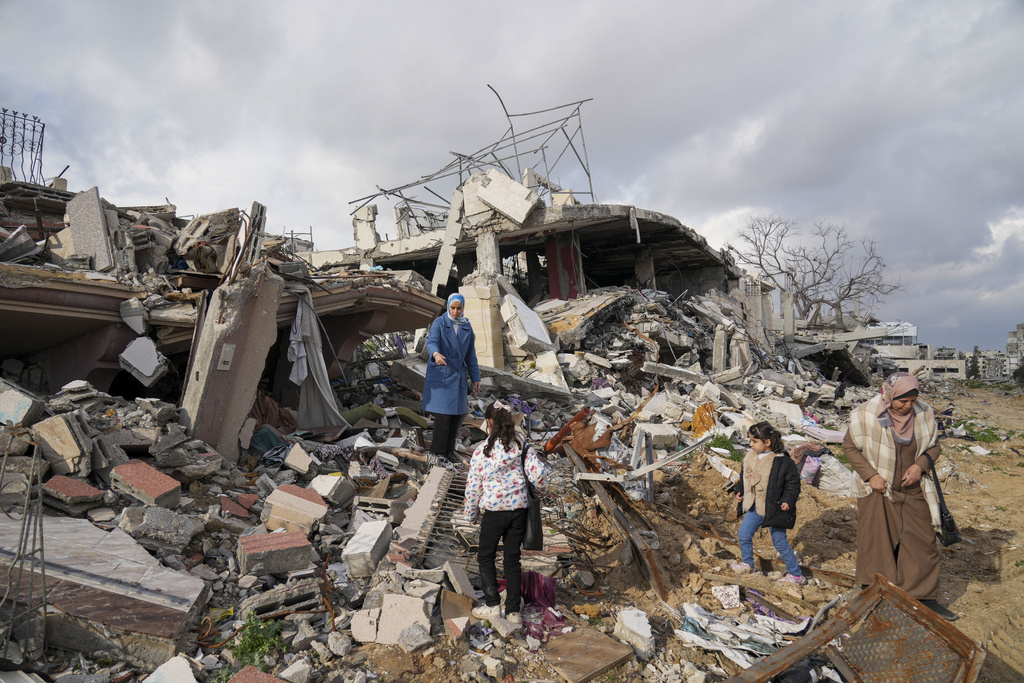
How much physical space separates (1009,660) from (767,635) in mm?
1297

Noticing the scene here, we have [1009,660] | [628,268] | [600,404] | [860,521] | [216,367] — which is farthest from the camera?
[628,268]

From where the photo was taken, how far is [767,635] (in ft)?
11.1

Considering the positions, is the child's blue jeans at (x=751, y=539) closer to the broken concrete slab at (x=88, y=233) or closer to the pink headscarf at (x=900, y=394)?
the pink headscarf at (x=900, y=394)

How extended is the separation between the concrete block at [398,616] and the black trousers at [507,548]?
487mm

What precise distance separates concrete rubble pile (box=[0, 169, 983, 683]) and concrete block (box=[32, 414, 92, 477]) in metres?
0.01

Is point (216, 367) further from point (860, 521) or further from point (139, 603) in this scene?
point (860, 521)

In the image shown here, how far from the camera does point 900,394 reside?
136 inches

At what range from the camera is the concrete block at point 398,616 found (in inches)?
120

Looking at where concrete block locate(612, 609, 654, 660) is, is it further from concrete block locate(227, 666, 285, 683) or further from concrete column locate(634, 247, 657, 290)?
concrete column locate(634, 247, 657, 290)

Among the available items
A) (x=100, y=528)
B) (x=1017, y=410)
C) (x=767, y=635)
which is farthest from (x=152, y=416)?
(x=1017, y=410)

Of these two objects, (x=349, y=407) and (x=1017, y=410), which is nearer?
(x=349, y=407)

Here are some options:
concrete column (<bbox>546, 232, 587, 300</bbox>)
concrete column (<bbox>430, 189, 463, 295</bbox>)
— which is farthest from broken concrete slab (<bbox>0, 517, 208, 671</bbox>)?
concrete column (<bbox>546, 232, 587, 300</bbox>)

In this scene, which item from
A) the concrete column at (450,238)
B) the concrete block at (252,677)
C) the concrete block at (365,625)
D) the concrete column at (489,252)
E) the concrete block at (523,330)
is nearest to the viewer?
the concrete block at (252,677)

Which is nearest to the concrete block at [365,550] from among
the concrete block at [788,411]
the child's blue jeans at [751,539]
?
the child's blue jeans at [751,539]
